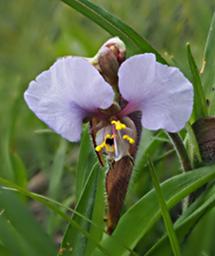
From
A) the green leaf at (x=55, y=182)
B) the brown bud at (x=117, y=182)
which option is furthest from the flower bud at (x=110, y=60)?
the green leaf at (x=55, y=182)

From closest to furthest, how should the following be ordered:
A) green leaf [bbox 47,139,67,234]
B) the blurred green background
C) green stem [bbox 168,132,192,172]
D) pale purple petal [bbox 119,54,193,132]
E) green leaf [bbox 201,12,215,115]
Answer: pale purple petal [bbox 119,54,193,132] < green stem [bbox 168,132,192,172] < green leaf [bbox 201,12,215,115] < green leaf [bbox 47,139,67,234] < the blurred green background

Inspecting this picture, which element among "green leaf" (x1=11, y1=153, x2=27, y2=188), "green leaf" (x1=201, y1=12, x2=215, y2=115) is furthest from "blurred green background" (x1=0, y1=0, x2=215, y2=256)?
"green leaf" (x1=201, y1=12, x2=215, y2=115)

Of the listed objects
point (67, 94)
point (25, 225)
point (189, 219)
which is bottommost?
point (189, 219)

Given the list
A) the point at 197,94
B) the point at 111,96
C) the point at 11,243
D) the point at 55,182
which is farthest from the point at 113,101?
the point at 55,182

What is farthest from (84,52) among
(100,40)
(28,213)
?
(28,213)

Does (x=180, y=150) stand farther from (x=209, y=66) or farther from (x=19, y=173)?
(x=19, y=173)

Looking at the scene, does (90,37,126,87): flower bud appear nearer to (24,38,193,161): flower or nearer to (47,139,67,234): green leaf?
(24,38,193,161): flower
